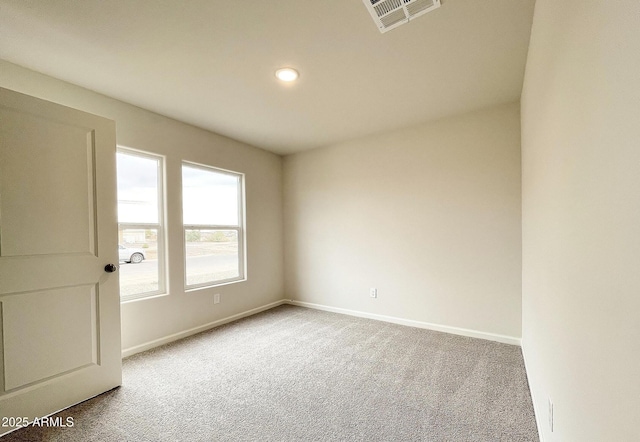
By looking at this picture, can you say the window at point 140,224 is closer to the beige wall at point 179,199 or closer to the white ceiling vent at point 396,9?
the beige wall at point 179,199

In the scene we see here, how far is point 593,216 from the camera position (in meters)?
0.77

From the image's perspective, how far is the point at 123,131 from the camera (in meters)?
2.80

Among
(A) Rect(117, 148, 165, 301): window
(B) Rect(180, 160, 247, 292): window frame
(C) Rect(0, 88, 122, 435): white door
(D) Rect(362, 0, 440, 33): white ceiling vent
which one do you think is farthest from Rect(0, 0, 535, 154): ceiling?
(B) Rect(180, 160, 247, 292): window frame

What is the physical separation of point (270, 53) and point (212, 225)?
236 centimetres

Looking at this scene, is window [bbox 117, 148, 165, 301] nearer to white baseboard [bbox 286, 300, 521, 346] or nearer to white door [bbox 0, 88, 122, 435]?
white door [bbox 0, 88, 122, 435]

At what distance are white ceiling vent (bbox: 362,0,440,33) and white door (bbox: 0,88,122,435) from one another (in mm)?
2141

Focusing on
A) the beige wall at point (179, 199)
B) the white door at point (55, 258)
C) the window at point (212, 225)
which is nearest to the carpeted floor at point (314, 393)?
the white door at point (55, 258)

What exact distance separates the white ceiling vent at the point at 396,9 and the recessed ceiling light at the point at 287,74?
0.79 m

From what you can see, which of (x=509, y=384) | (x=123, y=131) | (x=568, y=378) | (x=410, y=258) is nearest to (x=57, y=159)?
(x=123, y=131)

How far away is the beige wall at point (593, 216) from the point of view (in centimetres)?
56

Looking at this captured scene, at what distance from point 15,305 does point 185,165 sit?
2.05 meters

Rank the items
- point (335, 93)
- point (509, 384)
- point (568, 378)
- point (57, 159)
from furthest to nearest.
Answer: point (335, 93) < point (509, 384) < point (57, 159) < point (568, 378)

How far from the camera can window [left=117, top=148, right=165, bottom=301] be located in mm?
2852

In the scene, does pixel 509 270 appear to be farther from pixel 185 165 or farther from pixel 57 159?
pixel 57 159
